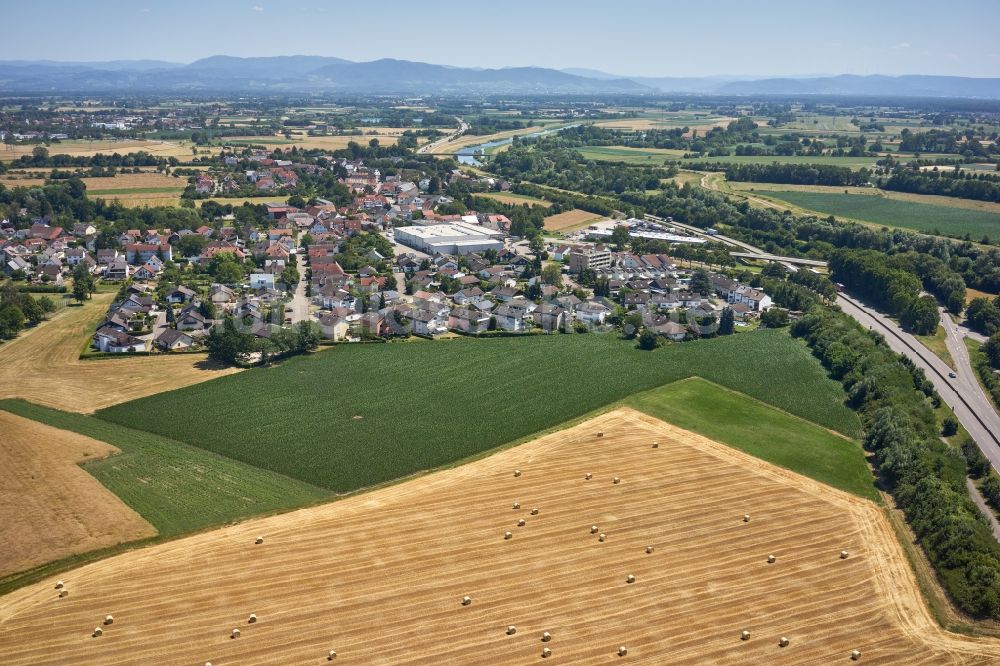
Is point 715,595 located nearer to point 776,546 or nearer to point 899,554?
point 776,546

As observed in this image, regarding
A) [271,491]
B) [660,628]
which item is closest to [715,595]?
[660,628]

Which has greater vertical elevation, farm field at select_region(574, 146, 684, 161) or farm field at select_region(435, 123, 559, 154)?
farm field at select_region(435, 123, 559, 154)

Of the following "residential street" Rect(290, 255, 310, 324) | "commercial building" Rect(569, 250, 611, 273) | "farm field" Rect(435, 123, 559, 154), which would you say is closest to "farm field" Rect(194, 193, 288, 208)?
"residential street" Rect(290, 255, 310, 324)

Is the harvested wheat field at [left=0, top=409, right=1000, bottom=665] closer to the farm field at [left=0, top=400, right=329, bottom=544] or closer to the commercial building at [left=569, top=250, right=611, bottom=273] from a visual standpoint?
the farm field at [left=0, top=400, right=329, bottom=544]

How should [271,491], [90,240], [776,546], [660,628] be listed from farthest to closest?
[90,240]
[271,491]
[776,546]
[660,628]

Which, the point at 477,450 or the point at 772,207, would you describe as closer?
the point at 477,450


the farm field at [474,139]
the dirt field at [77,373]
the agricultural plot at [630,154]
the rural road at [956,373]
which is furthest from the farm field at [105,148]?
the rural road at [956,373]
